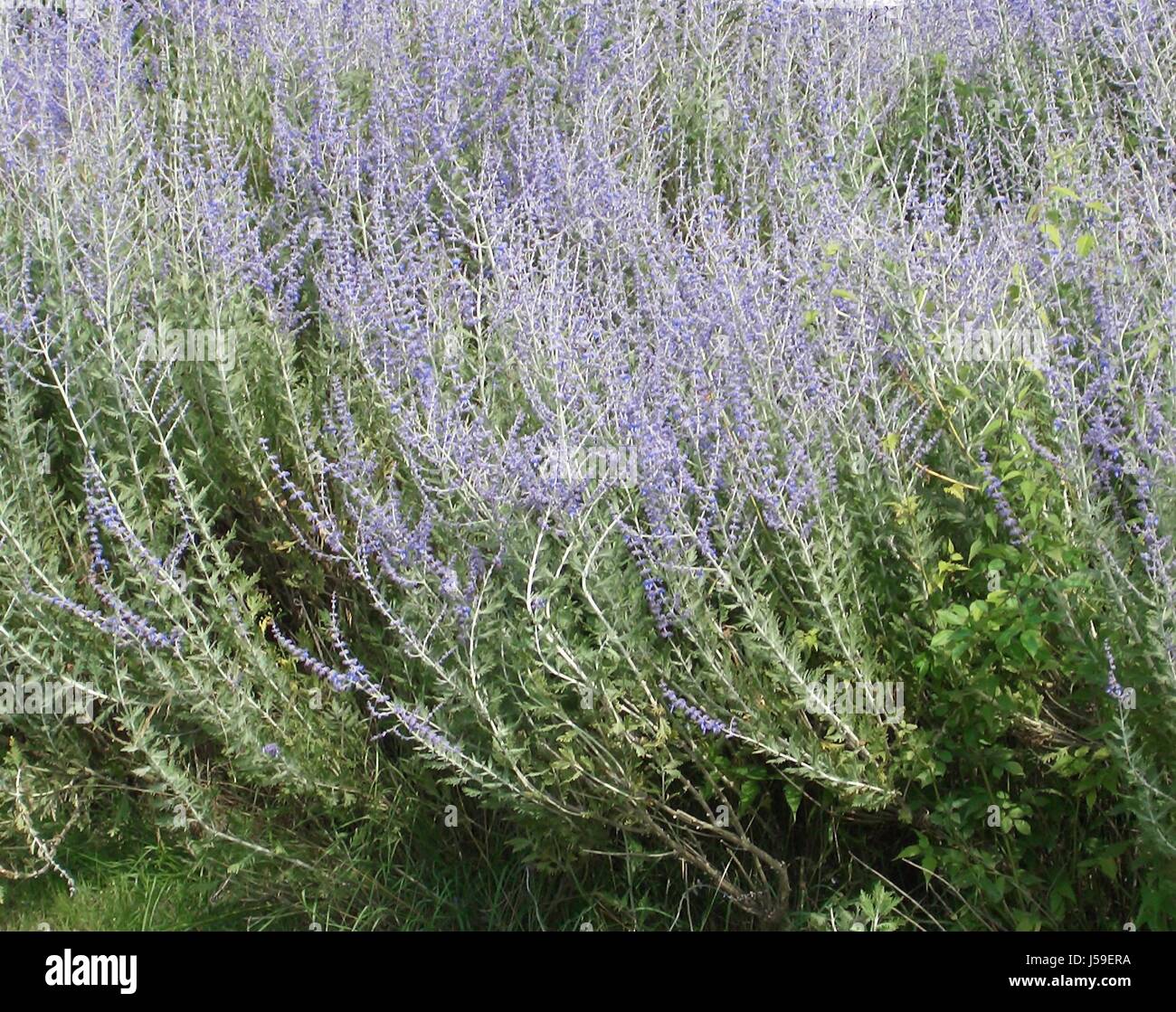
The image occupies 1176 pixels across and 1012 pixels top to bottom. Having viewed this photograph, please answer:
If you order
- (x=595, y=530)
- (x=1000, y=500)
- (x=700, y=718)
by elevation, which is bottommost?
(x=700, y=718)

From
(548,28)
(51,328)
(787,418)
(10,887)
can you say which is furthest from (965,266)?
(10,887)

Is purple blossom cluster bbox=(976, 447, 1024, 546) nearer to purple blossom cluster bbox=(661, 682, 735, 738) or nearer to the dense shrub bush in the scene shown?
the dense shrub bush

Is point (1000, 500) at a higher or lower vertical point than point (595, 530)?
higher

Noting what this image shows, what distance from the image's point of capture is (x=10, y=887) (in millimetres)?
3756

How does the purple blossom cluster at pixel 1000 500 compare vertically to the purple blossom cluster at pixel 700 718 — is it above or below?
above

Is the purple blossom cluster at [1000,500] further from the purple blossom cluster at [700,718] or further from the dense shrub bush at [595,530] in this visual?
the purple blossom cluster at [700,718]

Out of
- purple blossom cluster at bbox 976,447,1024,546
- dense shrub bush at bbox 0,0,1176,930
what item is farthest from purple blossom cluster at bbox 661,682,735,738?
purple blossom cluster at bbox 976,447,1024,546

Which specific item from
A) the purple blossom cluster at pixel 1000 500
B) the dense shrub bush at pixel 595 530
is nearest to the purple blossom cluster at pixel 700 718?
the dense shrub bush at pixel 595 530

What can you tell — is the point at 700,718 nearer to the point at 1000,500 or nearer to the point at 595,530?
the point at 595,530

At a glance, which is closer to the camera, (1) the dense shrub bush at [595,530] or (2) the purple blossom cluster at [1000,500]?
(2) the purple blossom cluster at [1000,500]

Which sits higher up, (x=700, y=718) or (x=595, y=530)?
(x=595, y=530)

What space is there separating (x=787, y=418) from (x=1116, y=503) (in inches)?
30.2

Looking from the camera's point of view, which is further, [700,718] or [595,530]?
[595,530]

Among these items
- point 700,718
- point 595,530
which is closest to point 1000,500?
point 700,718
